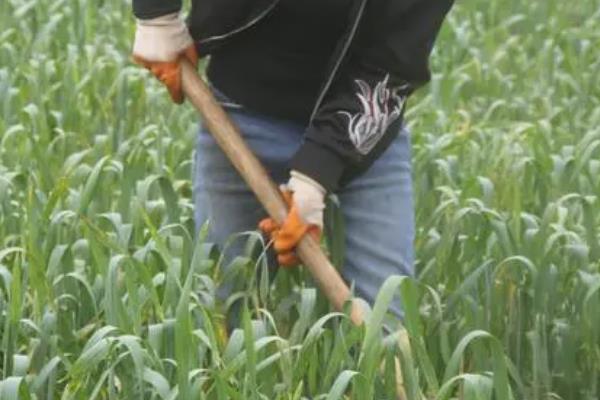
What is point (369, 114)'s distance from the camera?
4.03m

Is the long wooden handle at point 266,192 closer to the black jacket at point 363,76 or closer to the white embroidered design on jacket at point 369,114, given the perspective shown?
the black jacket at point 363,76

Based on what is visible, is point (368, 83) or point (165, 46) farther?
point (165, 46)

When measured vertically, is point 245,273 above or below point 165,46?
below

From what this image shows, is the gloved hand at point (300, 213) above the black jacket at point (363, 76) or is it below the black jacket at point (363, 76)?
below

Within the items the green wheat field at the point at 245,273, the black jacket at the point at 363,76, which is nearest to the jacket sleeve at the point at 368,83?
the black jacket at the point at 363,76

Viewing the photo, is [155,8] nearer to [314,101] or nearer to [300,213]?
[314,101]

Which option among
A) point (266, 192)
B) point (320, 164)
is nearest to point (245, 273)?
point (266, 192)

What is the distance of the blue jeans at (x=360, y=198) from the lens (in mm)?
4176

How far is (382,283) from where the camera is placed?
4.18 meters

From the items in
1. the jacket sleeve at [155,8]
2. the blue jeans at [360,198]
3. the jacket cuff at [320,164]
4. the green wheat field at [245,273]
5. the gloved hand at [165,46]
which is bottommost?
the green wheat field at [245,273]

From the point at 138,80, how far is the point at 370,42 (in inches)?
95.3

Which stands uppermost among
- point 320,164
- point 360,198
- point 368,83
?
point 368,83

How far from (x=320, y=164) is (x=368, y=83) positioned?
0.17 meters

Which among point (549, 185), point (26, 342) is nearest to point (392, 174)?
point (26, 342)
